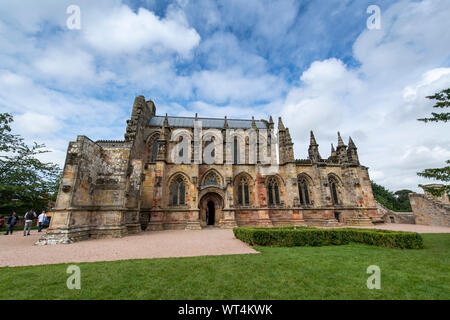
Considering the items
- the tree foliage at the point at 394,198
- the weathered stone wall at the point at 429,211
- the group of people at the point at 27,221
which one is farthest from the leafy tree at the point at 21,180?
the tree foliage at the point at 394,198

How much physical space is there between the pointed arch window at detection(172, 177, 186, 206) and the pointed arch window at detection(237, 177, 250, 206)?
Answer: 6.02m

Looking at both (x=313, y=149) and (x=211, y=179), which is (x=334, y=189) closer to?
(x=313, y=149)

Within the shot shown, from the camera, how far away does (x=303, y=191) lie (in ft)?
72.7

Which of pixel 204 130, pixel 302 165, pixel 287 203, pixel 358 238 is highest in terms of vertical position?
pixel 204 130

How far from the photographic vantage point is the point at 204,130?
27969 millimetres

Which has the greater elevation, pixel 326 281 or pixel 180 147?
pixel 180 147

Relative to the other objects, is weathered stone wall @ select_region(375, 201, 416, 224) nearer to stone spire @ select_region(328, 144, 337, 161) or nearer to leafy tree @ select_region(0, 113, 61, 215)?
stone spire @ select_region(328, 144, 337, 161)

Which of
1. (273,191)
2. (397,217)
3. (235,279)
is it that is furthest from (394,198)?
(235,279)

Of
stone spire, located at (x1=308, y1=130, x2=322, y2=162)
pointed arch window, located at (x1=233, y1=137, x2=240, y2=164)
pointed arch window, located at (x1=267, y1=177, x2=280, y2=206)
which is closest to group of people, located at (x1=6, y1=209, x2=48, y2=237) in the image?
pointed arch window, located at (x1=267, y1=177, x2=280, y2=206)

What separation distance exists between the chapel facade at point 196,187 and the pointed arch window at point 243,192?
112mm
